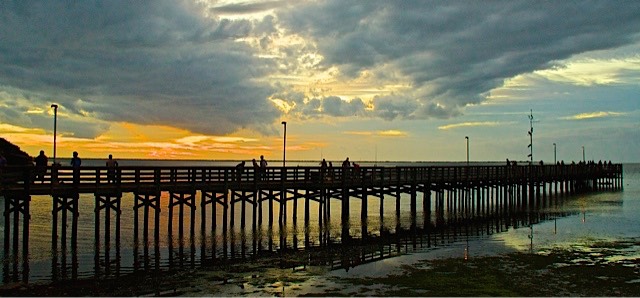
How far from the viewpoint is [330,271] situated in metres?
20.0

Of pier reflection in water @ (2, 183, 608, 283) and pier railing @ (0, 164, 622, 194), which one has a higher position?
pier railing @ (0, 164, 622, 194)

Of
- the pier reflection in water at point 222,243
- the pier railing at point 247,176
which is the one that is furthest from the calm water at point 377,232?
the pier railing at point 247,176

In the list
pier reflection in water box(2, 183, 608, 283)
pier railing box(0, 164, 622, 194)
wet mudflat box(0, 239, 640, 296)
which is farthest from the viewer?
pier railing box(0, 164, 622, 194)

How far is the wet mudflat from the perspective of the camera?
1681 cm

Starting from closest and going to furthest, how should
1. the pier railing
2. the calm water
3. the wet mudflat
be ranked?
the wet mudflat → the calm water → the pier railing

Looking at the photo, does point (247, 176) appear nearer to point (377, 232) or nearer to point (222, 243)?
point (222, 243)

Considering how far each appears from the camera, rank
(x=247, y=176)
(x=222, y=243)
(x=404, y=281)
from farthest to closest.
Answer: (x=247, y=176), (x=222, y=243), (x=404, y=281)

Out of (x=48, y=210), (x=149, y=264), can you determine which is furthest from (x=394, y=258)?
(x=48, y=210)

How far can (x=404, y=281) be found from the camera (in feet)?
59.7

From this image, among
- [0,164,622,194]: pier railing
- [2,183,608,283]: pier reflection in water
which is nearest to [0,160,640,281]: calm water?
[2,183,608,283]: pier reflection in water

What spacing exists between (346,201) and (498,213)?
13.8 meters

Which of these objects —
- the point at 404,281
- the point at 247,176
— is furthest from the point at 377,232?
Result: the point at 404,281

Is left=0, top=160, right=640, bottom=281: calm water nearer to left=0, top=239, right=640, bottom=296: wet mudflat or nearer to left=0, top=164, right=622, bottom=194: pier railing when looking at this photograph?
left=0, top=239, right=640, bottom=296: wet mudflat

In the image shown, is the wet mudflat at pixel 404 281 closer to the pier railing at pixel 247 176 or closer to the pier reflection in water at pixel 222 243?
A: the pier reflection in water at pixel 222 243
